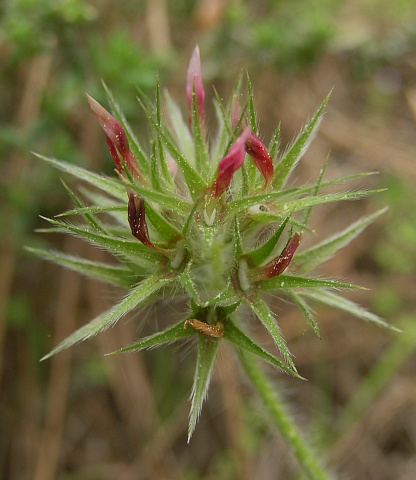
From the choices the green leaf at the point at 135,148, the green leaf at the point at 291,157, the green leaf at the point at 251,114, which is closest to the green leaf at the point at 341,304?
the green leaf at the point at 291,157

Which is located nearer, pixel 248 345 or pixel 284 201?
pixel 248 345

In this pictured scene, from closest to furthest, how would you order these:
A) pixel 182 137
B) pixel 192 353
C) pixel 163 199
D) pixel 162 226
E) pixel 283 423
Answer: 1. pixel 163 199
2. pixel 162 226
3. pixel 182 137
4. pixel 283 423
5. pixel 192 353

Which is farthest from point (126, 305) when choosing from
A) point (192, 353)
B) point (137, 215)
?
point (192, 353)

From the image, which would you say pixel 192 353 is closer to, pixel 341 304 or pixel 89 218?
pixel 341 304

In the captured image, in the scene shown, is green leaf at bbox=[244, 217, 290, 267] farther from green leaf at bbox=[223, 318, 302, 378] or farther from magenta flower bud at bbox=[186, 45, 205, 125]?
magenta flower bud at bbox=[186, 45, 205, 125]

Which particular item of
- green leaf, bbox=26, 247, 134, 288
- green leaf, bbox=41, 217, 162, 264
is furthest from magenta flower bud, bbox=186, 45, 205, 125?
green leaf, bbox=26, 247, 134, 288

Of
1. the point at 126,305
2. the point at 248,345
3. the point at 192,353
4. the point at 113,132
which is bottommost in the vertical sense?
the point at 192,353

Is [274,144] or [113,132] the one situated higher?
[113,132]

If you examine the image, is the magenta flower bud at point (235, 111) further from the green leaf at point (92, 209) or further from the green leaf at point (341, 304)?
the green leaf at point (341, 304)
